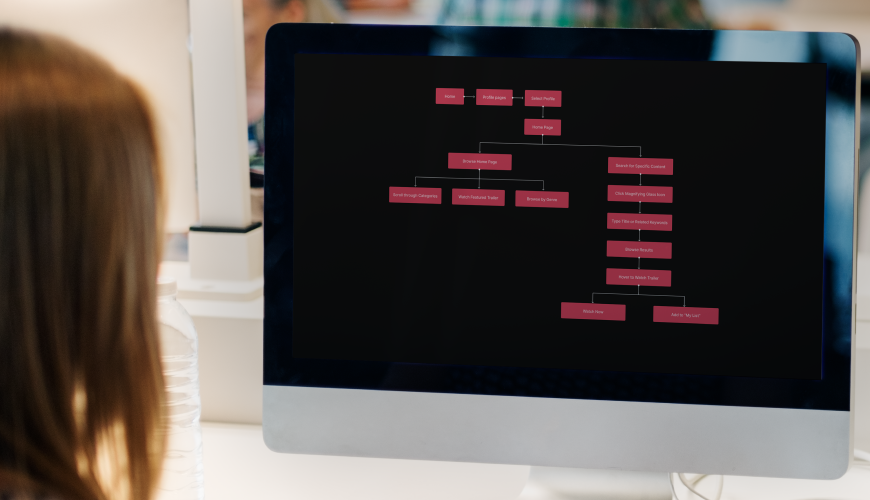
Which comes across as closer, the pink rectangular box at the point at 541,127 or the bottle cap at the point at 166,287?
the pink rectangular box at the point at 541,127

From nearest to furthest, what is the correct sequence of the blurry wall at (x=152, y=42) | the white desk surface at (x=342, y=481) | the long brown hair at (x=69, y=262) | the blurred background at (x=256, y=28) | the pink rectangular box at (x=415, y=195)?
the long brown hair at (x=69, y=262), the pink rectangular box at (x=415, y=195), the white desk surface at (x=342, y=481), the blurred background at (x=256, y=28), the blurry wall at (x=152, y=42)

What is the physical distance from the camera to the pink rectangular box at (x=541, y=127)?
526 mm

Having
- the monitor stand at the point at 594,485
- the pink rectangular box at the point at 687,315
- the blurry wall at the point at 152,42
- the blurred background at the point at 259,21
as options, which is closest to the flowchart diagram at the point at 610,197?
the pink rectangular box at the point at 687,315

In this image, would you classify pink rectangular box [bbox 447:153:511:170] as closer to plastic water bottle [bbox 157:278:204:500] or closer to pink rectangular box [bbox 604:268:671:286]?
pink rectangular box [bbox 604:268:671:286]

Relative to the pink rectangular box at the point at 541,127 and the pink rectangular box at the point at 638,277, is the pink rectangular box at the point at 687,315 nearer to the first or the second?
the pink rectangular box at the point at 638,277

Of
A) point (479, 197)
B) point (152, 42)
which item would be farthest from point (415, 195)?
point (152, 42)

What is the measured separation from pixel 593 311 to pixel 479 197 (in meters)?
0.14

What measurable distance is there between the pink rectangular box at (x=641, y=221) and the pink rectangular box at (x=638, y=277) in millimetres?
38

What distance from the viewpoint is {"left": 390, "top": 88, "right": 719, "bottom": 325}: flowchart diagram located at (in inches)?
20.6

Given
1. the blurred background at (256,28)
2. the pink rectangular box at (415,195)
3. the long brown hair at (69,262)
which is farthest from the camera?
the blurred background at (256,28)

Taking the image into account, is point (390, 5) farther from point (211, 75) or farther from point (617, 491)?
point (617, 491)

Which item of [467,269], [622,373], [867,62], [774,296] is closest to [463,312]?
[467,269]

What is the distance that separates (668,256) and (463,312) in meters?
0.19

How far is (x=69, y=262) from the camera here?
18.0 inches
